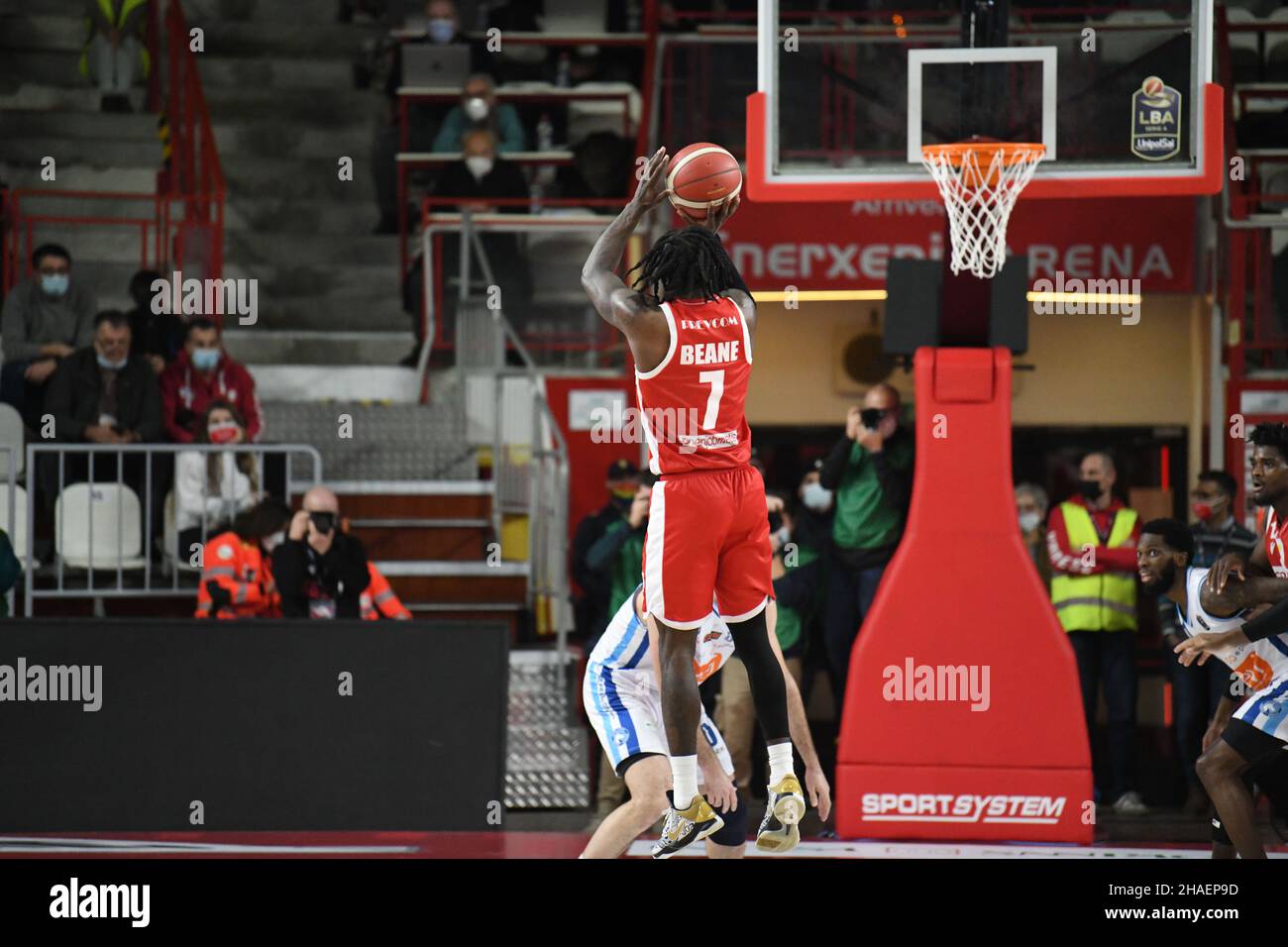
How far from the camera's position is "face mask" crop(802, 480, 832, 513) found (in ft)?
35.6

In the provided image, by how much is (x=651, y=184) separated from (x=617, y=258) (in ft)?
0.84

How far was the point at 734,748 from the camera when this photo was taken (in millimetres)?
9875

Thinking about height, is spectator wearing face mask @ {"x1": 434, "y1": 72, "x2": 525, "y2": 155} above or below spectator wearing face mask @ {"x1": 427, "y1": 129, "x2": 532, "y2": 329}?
above

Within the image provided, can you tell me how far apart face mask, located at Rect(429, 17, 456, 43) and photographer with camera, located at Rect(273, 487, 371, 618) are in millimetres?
6248

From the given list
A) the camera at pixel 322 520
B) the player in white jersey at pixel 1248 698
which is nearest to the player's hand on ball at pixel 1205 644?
the player in white jersey at pixel 1248 698

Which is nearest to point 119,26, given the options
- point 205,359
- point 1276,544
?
point 205,359

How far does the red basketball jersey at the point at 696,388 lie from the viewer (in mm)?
6031

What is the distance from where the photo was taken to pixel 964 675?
29.3 ft

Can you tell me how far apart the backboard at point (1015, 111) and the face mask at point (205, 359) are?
3.93 meters

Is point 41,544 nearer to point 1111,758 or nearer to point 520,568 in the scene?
point 520,568

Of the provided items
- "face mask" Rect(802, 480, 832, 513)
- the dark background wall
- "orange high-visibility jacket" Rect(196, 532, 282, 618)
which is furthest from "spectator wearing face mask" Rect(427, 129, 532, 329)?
the dark background wall

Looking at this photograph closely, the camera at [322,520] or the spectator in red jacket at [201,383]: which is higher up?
the spectator in red jacket at [201,383]

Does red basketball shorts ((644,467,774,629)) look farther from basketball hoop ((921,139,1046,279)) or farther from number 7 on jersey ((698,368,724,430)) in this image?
basketball hoop ((921,139,1046,279))

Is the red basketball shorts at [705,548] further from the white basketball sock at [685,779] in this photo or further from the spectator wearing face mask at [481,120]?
the spectator wearing face mask at [481,120]
